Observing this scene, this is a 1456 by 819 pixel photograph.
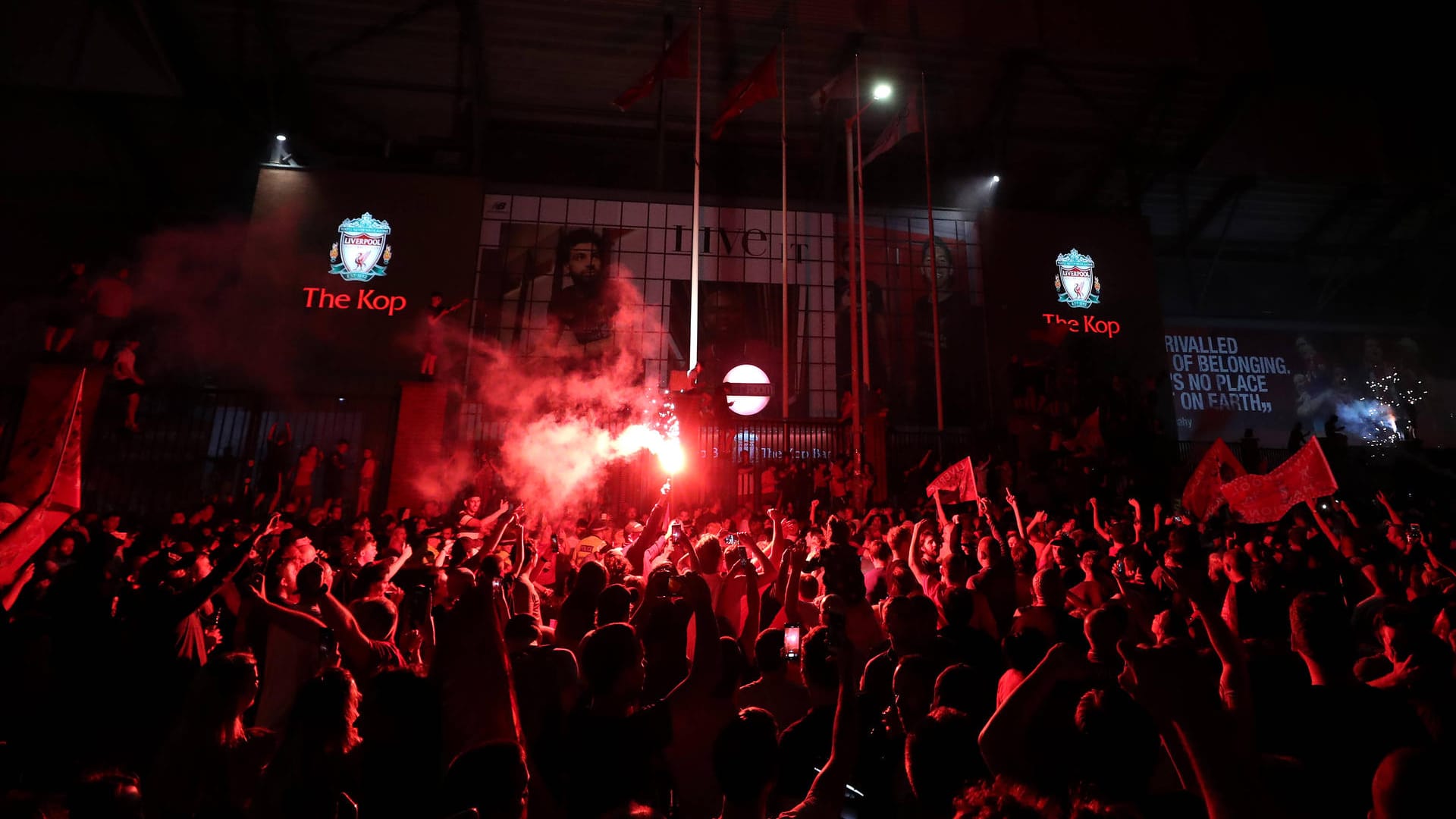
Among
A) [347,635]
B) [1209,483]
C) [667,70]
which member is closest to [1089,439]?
[1209,483]

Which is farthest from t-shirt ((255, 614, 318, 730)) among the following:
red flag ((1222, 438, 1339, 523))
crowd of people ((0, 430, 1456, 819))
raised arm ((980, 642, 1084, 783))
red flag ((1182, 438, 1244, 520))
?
red flag ((1182, 438, 1244, 520))

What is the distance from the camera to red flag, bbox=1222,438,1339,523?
6.57 metres

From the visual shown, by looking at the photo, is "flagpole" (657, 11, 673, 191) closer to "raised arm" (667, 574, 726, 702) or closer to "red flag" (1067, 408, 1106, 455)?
"red flag" (1067, 408, 1106, 455)

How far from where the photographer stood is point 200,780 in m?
2.50

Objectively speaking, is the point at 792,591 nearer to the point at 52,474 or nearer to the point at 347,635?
the point at 347,635

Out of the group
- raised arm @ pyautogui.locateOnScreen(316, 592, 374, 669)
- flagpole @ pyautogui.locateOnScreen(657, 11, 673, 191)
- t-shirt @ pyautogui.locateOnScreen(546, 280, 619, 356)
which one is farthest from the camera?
t-shirt @ pyautogui.locateOnScreen(546, 280, 619, 356)

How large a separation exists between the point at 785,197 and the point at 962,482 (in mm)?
9559

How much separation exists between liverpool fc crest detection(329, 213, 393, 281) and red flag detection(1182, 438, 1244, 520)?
61.5 ft

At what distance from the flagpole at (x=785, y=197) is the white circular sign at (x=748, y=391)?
2.10ft

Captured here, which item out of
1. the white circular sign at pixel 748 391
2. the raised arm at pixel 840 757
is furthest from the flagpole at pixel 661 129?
the raised arm at pixel 840 757

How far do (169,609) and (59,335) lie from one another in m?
14.2

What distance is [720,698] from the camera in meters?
3.37

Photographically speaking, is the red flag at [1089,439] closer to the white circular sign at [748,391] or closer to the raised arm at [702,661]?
the white circular sign at [748,391]

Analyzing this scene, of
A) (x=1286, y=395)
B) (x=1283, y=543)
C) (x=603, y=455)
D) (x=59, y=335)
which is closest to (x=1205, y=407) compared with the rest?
(x=1286, y=395)
